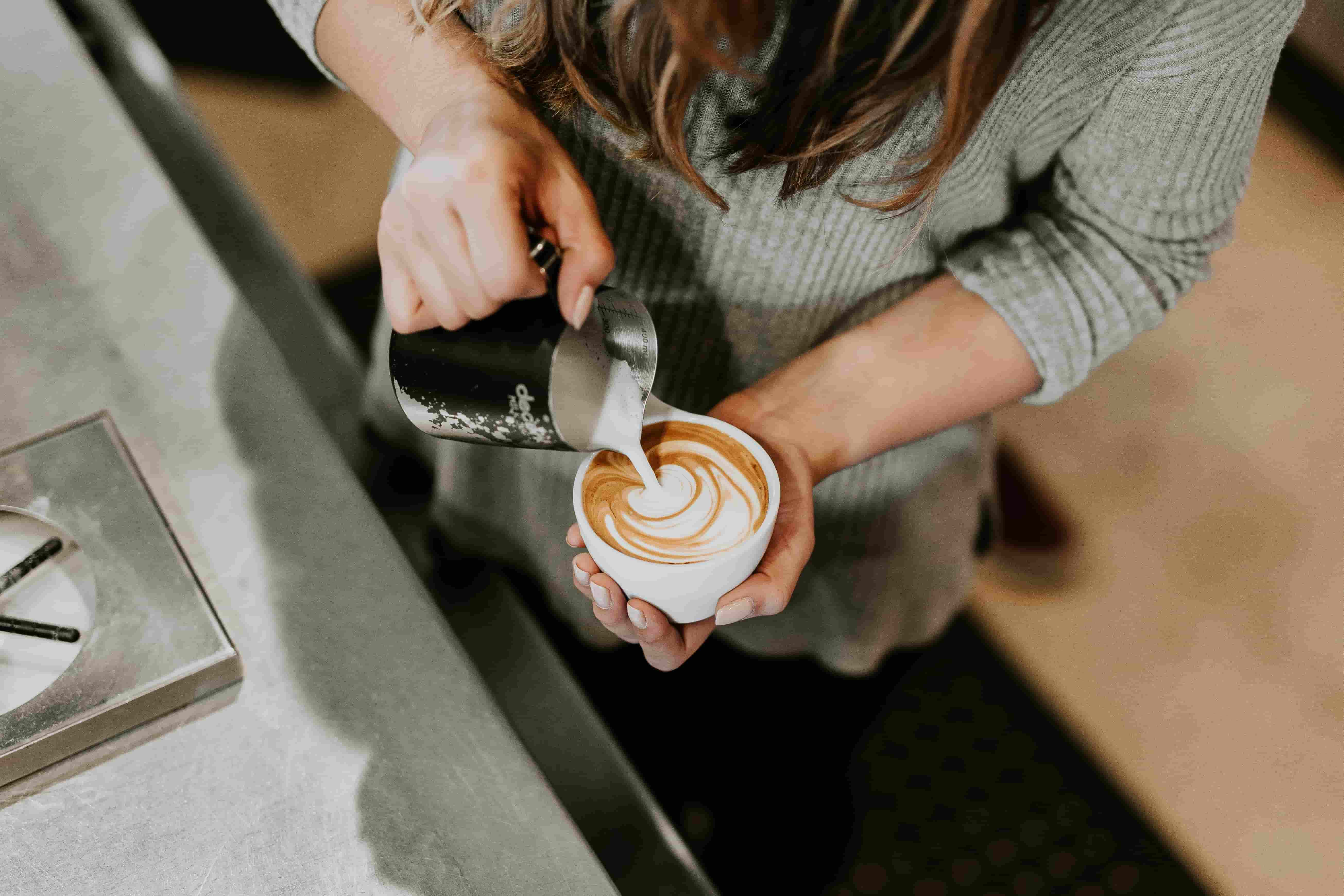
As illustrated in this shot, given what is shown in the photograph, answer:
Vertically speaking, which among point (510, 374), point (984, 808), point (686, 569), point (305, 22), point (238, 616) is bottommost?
point (984, 808)

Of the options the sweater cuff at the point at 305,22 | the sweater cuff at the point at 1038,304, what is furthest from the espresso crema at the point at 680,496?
the sweater cuff at the point at 305,22

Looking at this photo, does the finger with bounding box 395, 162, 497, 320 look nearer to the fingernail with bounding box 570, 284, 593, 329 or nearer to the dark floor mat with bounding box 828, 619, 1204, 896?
the fingernail with bounding box 570, 284, 593, 329

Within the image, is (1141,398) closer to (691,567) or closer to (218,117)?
(691,567)

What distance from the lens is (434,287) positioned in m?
0.66

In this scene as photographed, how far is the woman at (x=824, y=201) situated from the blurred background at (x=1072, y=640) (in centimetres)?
40

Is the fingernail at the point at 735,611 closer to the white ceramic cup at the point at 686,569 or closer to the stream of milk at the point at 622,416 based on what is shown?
the white ceramic cup at the point at 686,569

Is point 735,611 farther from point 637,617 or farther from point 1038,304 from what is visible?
point 1038,304

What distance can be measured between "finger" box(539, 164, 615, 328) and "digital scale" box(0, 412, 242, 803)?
0.42 meters

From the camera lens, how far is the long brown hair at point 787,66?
0.62 metres

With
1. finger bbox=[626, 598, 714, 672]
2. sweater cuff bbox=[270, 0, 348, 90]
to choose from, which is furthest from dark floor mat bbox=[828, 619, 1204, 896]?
sweater cuff bbox=[270, 0, 348, 90]

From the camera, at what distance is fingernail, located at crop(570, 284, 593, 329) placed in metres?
0.67

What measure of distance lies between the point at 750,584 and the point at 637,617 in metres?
0.10

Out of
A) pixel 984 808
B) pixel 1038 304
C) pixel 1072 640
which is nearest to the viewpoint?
pixel 1038 304

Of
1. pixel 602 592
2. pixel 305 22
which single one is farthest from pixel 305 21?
pixel 602 592
